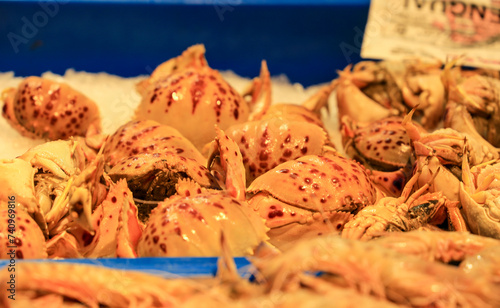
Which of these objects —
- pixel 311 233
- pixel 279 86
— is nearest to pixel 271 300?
pixel 311 233

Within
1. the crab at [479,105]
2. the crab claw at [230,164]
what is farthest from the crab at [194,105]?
the crab at [479,105]

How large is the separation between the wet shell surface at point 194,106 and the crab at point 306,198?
46 cm

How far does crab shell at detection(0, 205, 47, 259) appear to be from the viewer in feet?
3.91

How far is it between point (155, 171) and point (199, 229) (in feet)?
1.03

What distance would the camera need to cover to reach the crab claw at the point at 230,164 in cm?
144

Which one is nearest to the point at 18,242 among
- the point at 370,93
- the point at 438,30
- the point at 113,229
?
the point at 113,229

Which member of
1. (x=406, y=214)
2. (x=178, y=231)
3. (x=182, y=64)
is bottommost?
(x=406, y=214)

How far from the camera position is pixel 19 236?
1.21 meters

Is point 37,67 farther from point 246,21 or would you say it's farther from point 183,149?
point 183,149

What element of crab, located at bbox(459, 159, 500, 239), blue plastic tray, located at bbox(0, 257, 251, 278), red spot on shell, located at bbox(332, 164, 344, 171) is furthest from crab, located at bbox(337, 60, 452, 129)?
blue plastic tray, located at bbox(0, 257, 251, 278)

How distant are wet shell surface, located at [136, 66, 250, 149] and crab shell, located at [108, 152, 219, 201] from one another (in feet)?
1.33

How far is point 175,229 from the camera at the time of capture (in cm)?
121

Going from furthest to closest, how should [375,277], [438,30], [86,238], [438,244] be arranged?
[438,30], [86,238], [438,244], [375,277]

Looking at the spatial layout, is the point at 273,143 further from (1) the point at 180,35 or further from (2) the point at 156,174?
(1) the point at 180,35
